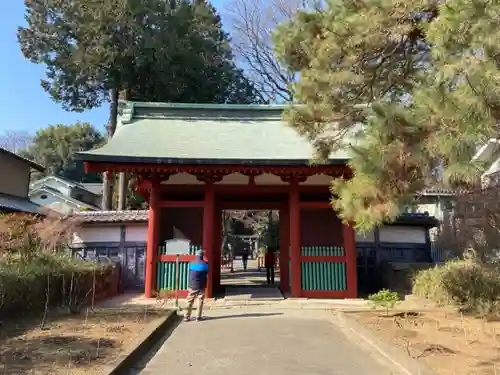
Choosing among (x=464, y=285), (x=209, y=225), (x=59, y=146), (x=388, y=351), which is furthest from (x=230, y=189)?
(x=59, y=146)

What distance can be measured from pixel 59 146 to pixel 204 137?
3751 centimetres

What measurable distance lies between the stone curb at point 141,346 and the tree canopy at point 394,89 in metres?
3.48

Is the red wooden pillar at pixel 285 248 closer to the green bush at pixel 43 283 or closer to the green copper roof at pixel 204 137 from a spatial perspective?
the green copper roof at pixel 204 137

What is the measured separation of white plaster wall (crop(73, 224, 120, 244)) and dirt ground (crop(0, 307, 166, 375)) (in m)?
6.20

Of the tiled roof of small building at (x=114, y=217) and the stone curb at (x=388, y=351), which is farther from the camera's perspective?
the tiled roof of small building at (x=114, y=217)

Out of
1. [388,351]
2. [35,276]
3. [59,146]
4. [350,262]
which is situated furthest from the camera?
[59,146]

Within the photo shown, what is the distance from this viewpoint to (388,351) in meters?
6.25

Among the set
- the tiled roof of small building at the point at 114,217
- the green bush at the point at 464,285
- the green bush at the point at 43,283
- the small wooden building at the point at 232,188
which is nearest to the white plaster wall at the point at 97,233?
the tiled roof of small building at the point at 114,217

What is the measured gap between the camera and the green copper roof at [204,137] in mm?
11625

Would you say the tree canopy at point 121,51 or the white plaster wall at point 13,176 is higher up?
the tree canopy at point 121,51

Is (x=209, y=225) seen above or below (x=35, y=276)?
above

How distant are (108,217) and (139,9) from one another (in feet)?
39.5

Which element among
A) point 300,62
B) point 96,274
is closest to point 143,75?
point 96,274

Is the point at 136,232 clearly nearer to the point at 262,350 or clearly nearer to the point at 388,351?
the point at 262,350
